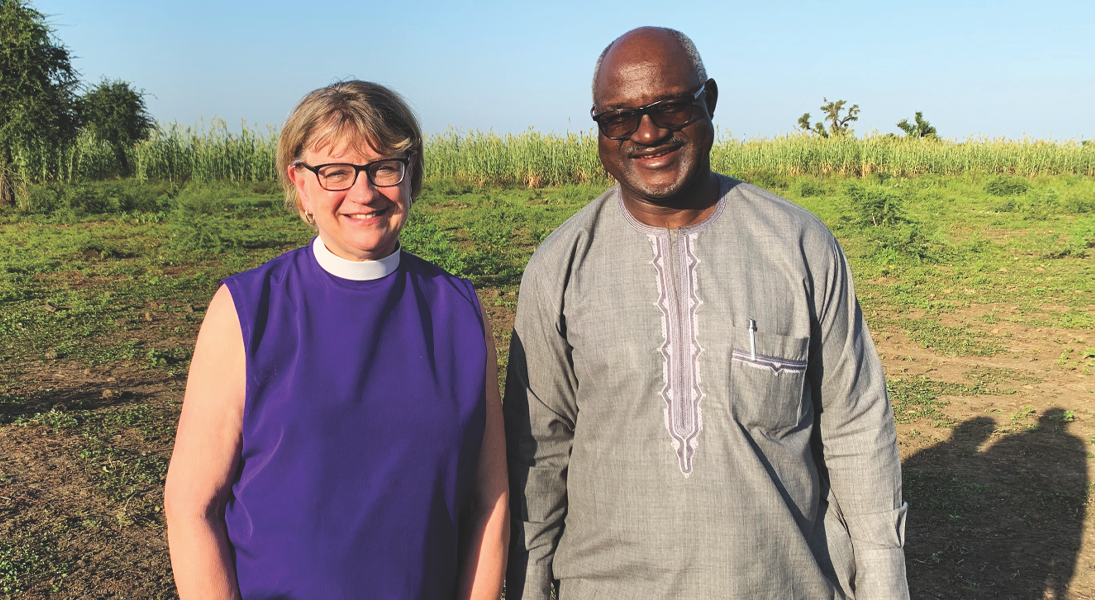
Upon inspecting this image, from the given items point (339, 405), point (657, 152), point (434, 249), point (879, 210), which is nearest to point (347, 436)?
point (339, 405)

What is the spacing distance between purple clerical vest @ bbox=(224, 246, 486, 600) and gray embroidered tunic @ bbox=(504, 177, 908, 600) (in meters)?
0.25

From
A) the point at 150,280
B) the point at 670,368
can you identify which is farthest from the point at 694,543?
the point at 150,280

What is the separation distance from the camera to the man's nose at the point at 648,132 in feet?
5.14

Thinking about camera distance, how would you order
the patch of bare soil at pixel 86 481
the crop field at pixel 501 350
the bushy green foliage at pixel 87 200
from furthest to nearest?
the bushy green foliage at pixel 87 200, the crop field at pixel 501 350, the patch of bare soil at pixel 86 481

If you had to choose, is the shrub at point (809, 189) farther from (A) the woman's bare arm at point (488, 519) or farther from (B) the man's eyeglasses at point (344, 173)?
(B) the man's eyeglasses at point (344, 173)

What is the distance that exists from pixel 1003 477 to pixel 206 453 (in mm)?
4284

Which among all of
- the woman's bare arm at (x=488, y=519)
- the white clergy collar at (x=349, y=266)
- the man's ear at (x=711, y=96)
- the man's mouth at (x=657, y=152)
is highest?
the man's ear at (x=711, y=96)

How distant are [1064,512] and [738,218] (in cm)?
334

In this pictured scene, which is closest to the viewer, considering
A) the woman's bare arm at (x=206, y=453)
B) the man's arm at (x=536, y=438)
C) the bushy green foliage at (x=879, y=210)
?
the woman's bare arm at (x=206, y=453)

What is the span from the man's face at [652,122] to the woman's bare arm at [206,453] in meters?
0.79

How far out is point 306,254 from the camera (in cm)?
155

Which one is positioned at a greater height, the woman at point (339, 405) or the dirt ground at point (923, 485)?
the woman at point (339, 405)

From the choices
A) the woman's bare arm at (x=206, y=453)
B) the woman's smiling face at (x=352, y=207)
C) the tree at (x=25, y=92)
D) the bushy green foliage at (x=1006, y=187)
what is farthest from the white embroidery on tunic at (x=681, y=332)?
the bushy green foliage at (x=1006, y=187)

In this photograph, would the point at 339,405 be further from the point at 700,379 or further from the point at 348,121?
the point at 700,379
